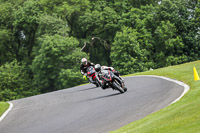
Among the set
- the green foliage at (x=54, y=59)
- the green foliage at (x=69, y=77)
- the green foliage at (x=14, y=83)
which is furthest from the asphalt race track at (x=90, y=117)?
the green foliage at (x=14, y=83)

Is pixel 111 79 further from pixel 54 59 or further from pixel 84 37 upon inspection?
pixel 84 37

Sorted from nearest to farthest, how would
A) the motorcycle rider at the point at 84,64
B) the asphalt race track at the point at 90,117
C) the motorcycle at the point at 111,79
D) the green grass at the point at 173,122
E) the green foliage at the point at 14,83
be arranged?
the green grass at the point at 173,122
the asphalt race track at the point at 90,117
the motorcycle at the point at 111,79
the motorcycle rider at the point at 84,64
the green foliage at the point at 14,83

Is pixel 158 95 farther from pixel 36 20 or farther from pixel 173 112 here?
pixel 36 20

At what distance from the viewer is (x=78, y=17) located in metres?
51.7

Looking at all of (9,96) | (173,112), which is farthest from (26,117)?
(9,96)

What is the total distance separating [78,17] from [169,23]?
1264cm

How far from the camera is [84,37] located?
176 feet

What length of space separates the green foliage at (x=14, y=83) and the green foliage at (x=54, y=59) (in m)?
2.76

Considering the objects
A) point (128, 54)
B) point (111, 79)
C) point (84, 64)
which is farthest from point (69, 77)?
point (111, 79)

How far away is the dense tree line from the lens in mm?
44859

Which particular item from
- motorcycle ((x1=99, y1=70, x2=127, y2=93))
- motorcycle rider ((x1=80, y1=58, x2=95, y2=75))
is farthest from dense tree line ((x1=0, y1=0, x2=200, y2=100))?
motorcycle ((x1=99, y1=70, x2=127, y2=93))

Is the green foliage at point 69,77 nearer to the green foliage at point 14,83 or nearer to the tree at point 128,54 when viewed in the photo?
the tree at point 128,54

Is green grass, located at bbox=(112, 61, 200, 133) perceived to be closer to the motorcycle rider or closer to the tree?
the motorcycle rider

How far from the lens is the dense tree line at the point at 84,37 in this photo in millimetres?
44859
